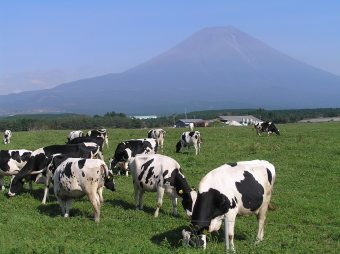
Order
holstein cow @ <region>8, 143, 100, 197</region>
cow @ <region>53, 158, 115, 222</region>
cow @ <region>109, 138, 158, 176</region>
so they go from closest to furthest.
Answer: cow @ <region>53, 158, 115, 222</region> → holstein cow @ <region>8, 143, 100, 197</region> → cow @ <region>109, 138, 158, 176</region>

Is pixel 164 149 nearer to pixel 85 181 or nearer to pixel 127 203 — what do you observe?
pixel 127 203

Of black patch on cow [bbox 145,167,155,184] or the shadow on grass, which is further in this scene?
the shadow on grass

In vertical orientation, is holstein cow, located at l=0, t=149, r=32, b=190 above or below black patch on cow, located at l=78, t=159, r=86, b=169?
below

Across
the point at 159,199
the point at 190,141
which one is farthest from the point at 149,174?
the point at 190,141

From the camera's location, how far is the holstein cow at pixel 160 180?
42.8 ft

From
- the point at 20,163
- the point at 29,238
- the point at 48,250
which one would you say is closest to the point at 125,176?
the point at 20,163

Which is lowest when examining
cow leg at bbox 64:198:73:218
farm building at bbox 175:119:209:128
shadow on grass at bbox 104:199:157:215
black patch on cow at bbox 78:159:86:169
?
farm building at bbox 175:119:209:128

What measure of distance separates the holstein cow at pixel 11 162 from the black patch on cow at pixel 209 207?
874 centimetres

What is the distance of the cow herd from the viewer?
33.3 feet

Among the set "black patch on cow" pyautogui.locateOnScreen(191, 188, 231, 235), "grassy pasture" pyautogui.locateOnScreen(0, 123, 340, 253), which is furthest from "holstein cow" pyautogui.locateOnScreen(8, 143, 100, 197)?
"black patch on cow" pyautogui.locateOnScreen(191, 188, 231, 235)

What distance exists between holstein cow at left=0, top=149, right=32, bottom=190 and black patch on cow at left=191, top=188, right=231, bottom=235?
8743 millimetres

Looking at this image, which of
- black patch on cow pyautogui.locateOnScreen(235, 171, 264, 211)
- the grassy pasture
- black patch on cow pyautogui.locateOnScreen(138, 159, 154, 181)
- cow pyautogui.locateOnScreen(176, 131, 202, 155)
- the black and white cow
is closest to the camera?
the grassy pasture

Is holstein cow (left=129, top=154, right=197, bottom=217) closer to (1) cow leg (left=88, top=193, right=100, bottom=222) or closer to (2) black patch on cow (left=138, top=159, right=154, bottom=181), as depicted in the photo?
(2) black patch on cow (left=138, top=159, right=154, bottom=181)

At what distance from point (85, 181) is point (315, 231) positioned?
18.1ft
